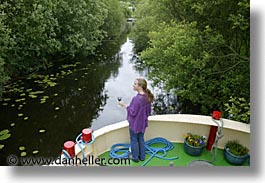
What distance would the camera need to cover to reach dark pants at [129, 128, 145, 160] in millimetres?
1802

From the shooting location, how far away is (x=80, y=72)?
546 cm

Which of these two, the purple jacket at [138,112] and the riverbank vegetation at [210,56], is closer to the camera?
the purple jacket at [138,112]

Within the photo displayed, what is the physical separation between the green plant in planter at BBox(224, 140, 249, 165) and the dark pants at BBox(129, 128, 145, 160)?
636 millimetres

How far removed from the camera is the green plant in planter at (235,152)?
1.79 m

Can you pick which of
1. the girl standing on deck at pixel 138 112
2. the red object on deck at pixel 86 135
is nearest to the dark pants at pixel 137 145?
the girl standing on deck at pixel 138 112

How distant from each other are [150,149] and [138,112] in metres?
0.43

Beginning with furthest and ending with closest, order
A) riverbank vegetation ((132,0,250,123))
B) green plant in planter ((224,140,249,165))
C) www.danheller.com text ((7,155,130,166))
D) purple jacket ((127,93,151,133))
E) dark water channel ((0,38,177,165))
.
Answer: dark water channel ((0,38,177,165)), riverbank vegetation ((132,0,250,123)), green plant in planter ((224,140,249,165)), purple jacket ((127,93,151,133)), www.danheller.com text ((7,155,130,166))

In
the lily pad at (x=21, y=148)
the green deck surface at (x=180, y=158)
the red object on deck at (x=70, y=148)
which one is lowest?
the lily pad at (x=21, y=148)

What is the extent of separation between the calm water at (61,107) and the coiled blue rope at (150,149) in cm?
118

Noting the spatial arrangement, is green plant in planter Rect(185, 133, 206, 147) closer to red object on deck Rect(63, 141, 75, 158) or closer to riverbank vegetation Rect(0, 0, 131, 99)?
red object on deck Rect(63, 141, 75, 158)

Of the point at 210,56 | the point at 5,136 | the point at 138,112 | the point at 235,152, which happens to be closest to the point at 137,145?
the point at 138,112

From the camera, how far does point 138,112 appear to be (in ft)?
5.53

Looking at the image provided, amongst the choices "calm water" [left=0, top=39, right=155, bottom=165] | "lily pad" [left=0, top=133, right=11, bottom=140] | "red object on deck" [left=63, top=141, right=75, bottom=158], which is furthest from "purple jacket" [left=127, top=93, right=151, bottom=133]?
"lily pad" [left=0, top=133, right=11, bottom=140]

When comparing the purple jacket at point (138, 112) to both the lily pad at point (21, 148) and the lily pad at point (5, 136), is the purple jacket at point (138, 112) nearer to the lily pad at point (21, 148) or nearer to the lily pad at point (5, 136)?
the lily pad at point (21, 148)
